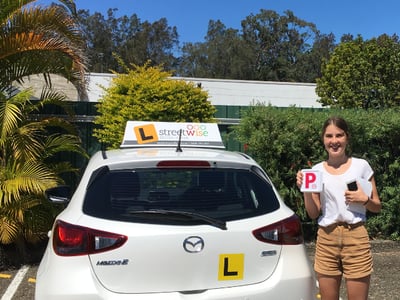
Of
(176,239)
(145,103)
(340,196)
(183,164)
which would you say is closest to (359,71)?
(145,103)

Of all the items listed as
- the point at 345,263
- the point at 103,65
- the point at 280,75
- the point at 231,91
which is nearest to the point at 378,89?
the point at 231,91

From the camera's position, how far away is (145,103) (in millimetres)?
7594

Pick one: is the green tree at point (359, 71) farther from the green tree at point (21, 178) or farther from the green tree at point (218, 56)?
the green tree at point (218, 56)

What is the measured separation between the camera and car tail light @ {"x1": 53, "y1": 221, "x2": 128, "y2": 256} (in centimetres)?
275

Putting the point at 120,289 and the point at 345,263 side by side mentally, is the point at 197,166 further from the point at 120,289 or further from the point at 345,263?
the point at 345,263

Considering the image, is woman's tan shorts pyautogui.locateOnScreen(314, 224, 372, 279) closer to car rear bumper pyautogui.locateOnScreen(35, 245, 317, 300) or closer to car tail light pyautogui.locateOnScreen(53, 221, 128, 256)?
car rear bumper pyautogui.locateOnScreen(35, 245, 317, 300)

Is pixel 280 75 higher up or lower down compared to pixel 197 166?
higher up

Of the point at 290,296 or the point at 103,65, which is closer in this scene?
the point at 290,296

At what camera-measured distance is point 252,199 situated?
320cm

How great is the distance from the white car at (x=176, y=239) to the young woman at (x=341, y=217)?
27 centimetres

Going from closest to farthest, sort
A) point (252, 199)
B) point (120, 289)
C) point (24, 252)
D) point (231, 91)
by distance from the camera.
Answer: point (120, 289) < point (252, 199) < point (24, 252) < point (231, 91)

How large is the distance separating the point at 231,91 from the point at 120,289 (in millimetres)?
22337

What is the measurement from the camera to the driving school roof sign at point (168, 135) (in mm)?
4508

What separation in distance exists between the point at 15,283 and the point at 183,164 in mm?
3222
